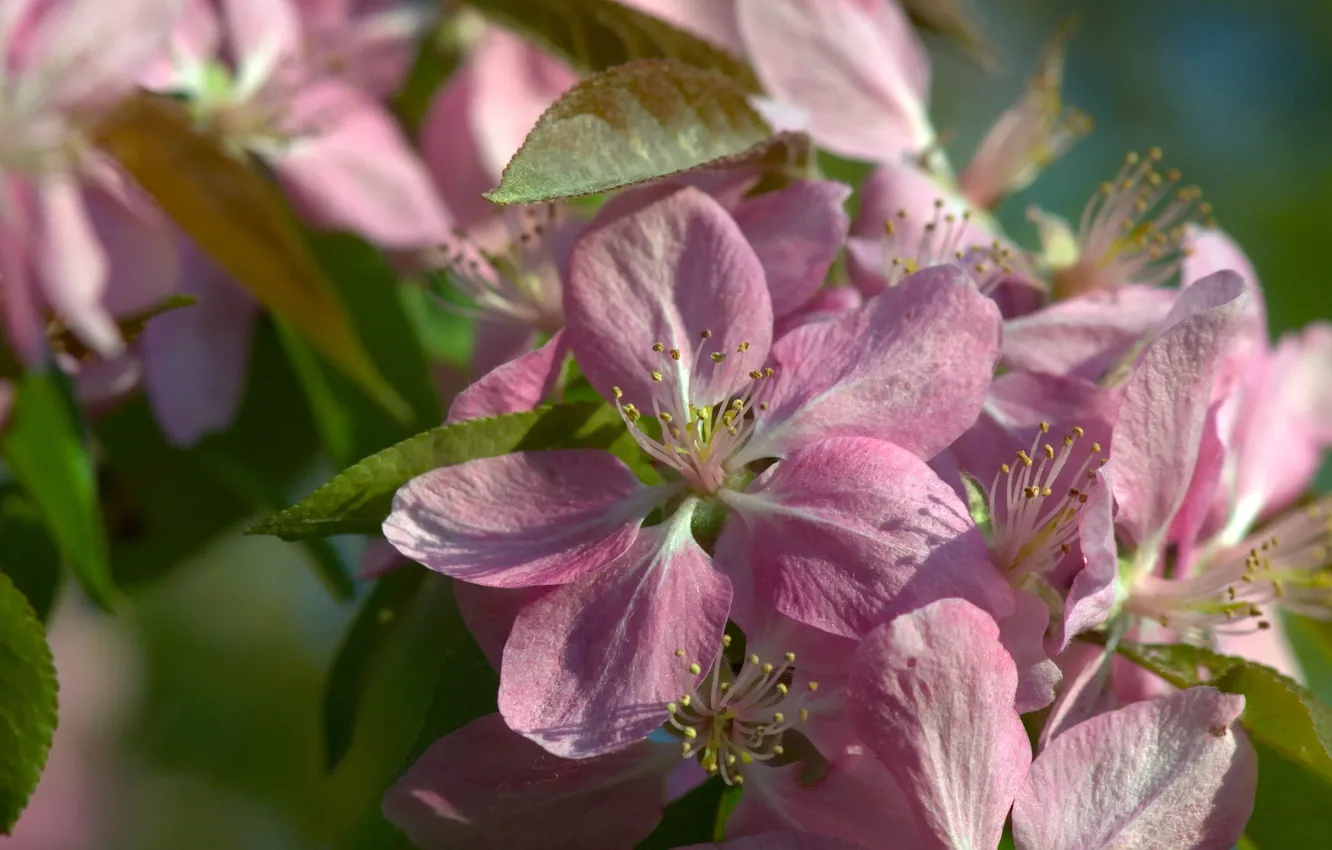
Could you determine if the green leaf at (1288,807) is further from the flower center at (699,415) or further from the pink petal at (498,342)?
the pink petal at (498,342)

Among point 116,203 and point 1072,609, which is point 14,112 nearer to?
point 116,203

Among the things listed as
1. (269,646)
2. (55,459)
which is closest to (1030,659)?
(55,459)

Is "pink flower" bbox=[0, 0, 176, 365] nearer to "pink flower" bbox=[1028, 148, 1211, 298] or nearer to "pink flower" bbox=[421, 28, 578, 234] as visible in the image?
"pink flower" bbox=[421, 28, 578, 234]

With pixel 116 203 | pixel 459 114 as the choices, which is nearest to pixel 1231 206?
pixel 459 114

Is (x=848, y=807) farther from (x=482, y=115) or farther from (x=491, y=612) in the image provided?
(x=482, y=115)

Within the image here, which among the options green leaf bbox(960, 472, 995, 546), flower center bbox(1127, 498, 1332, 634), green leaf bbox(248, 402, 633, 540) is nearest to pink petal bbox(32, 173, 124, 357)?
green leaf bbox(248, 402, 633, 540)

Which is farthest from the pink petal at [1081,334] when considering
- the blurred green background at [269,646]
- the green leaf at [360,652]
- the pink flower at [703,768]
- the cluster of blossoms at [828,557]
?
the blurred green background at [269,646]

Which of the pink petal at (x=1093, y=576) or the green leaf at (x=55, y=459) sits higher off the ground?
the pink petal at (x=1093, y=576)
